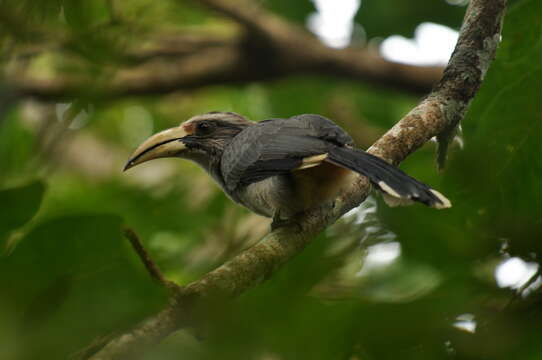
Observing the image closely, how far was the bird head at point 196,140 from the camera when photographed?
10.9 feet

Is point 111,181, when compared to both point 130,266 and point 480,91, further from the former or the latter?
point 130,266

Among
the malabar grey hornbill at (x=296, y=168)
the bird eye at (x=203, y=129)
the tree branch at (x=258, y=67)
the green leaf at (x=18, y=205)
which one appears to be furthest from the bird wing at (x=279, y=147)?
the tree branch at (x=258, y=67)

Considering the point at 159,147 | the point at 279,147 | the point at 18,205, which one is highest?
the point at 18,205

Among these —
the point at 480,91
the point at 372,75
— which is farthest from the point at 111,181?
the point at 372,75

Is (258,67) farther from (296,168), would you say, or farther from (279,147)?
(296,168)

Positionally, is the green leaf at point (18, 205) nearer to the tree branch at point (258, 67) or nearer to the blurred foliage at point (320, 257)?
the blurred foliage at point (320, 257)

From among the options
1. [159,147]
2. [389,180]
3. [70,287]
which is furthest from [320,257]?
[159,147]

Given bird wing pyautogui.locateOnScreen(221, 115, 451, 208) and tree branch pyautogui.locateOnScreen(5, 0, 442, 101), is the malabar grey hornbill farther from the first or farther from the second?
tree branch pyautogui.locateOnScreen(5, 0, 442, 101)

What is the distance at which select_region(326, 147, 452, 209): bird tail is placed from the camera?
1938 millimetres

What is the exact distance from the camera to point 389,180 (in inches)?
83.8

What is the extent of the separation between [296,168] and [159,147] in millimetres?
1076

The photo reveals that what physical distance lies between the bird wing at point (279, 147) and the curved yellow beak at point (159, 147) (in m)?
0.39

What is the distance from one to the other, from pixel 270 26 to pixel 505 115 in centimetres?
377

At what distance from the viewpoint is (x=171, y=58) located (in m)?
6.20
